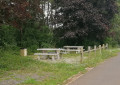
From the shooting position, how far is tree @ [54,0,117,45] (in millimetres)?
24888

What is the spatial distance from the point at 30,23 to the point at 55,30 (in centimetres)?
434

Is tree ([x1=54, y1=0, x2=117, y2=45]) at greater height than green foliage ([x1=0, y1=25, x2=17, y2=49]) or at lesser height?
greater

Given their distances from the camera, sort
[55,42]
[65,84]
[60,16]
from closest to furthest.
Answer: [65,84] < [60,16] < [55,42]

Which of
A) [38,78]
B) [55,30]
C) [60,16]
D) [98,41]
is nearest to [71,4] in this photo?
[60,16]

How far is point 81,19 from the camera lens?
24.9 meters

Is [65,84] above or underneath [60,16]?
underneath

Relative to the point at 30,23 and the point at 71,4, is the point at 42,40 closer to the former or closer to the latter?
the point at 30,23

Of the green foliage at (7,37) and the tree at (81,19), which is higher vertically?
the tree at (81,19)

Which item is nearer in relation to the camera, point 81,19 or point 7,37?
point 7,37

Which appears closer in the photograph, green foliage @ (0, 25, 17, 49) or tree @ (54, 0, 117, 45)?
green foliage @ (0, 25, 17, 49)

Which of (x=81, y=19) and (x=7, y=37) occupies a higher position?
(x=81, y=19)

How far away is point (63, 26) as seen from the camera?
26250 mm

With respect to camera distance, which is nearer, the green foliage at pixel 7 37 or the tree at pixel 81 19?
the green foliage at pixel 7 37

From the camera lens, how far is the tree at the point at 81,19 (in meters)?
24.9
